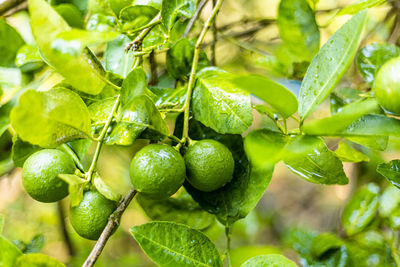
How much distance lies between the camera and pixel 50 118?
520 millimetres

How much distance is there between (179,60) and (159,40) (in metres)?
0.06

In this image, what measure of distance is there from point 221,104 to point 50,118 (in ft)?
0.91

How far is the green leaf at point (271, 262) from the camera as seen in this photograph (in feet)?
1.94

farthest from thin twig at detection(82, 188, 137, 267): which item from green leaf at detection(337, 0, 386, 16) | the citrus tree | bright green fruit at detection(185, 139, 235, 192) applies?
green leaf at detection(337, 0, 386, 16)

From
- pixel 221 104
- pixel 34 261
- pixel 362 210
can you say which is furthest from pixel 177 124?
pixel 362 210

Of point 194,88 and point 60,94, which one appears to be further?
point 194,88

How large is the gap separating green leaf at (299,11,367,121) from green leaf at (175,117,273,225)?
6.3 inches

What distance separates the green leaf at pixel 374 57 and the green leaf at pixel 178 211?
45 centimetres

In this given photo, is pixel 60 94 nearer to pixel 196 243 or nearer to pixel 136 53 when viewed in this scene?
pixel 136 53

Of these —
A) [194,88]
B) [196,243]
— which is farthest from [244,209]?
[194,88]

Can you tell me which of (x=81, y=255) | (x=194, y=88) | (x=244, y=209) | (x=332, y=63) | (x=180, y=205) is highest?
(x=332, y=63)

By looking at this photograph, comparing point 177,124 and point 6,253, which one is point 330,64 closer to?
point 177,124

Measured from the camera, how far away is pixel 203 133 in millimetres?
755

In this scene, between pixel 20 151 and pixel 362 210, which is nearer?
pixel 20 151
